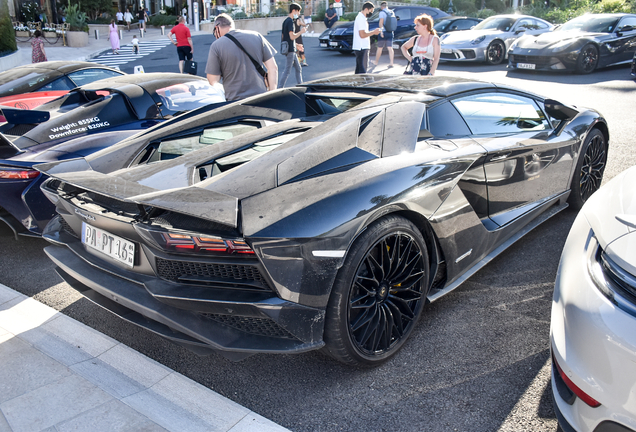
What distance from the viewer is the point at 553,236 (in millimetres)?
3900

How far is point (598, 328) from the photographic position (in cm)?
168

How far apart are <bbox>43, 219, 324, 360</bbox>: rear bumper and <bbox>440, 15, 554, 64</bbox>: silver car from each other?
1337 centimetres

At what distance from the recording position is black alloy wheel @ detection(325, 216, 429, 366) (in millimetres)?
2164

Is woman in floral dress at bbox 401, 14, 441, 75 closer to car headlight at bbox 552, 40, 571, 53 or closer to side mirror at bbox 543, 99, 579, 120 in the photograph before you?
side mirror at bbox 543, 99, 579, 120

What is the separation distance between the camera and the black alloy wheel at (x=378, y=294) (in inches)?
85.2

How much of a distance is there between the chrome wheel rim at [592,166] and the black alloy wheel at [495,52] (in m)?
10.6

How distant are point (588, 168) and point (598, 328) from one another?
298 centimetres

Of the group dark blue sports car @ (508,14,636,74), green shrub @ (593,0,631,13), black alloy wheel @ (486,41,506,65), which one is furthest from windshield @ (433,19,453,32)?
green shrub @ (593,0,631,13)

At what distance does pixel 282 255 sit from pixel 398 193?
66 cm

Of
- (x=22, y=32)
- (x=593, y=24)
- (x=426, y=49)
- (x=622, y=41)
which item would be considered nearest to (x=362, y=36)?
(x=426, y=49)

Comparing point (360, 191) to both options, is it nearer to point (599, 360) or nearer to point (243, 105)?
point (599, 360)

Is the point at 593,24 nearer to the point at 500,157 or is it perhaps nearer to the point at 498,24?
the point at 498,24

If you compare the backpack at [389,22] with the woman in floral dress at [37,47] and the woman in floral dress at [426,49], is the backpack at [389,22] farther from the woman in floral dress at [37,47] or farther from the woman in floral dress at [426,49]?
the woman in floral dress at [37,47]

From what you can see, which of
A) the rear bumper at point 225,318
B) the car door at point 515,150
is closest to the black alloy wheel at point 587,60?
the car door at point 515,150
